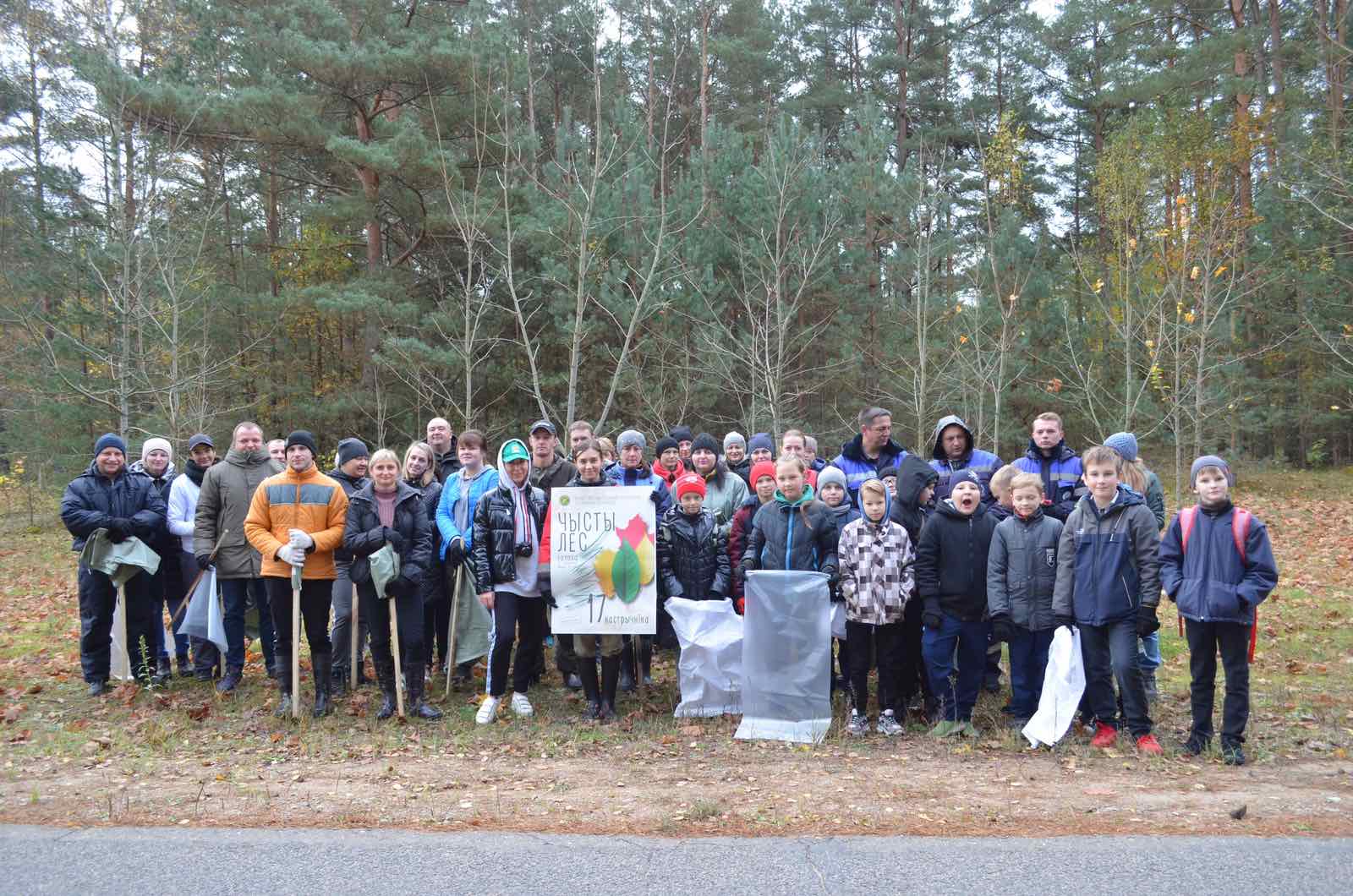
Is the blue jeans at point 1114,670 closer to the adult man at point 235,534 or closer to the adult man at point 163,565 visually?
the adult man at point 235,534

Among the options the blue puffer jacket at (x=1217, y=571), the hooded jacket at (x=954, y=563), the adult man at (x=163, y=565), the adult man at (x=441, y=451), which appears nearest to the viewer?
the blue puffer jacket at (x=1217, y=571)

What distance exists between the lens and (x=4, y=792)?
5891 millimetres

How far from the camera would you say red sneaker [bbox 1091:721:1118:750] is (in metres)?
6.46

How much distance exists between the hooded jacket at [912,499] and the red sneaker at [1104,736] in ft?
5.91

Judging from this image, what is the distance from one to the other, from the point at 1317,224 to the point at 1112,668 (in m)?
20.0

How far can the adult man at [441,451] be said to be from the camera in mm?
8805

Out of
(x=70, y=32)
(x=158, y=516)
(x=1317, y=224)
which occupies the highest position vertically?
(x=70, y=32)

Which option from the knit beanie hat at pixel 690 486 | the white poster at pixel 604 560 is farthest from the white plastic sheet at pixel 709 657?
the knit beanie hat at pixel 690 486

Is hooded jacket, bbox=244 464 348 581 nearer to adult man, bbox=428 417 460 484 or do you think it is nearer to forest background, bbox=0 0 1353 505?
adult man, bbox=428 417 460 484

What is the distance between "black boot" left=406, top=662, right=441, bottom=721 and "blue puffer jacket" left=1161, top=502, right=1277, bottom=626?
17.9ft

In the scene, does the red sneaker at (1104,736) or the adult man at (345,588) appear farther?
the adult man at (345,588)

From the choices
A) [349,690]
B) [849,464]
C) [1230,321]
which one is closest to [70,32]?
[349,690]

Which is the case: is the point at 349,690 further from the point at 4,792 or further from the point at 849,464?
the point at 849,464

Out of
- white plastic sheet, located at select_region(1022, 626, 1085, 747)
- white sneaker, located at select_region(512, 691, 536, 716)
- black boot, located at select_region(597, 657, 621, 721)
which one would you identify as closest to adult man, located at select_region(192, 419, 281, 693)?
white sneaker, located at select_region(512, 691, 536, 716)
